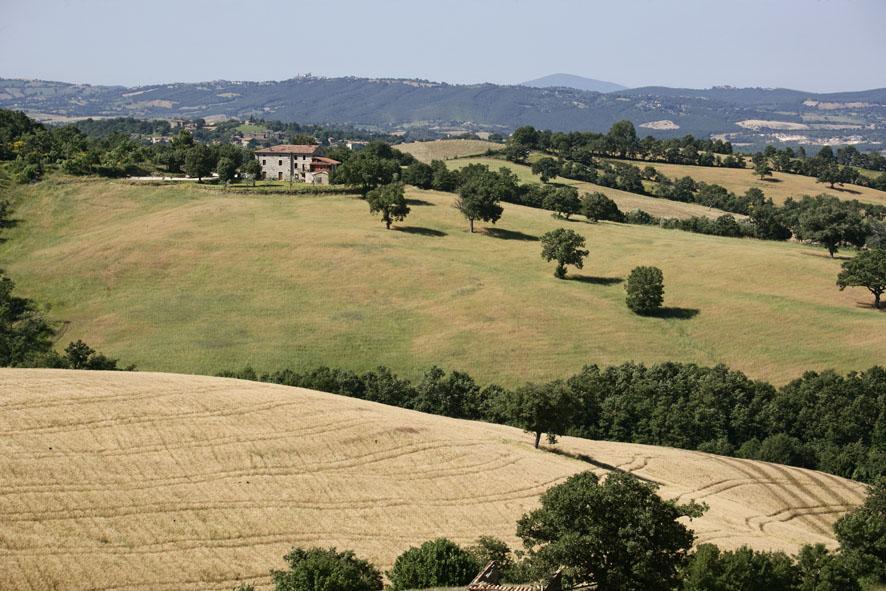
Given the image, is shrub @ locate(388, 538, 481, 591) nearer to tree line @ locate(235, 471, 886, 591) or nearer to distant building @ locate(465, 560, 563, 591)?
tree line @ locate(235, 471, 886, 591)

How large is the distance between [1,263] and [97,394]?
82.0 meters

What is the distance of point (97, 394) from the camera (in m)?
57.4

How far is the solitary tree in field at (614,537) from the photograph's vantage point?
116 feet

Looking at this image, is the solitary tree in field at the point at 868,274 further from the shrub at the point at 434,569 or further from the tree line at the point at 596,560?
the shrub at the point at 434,569

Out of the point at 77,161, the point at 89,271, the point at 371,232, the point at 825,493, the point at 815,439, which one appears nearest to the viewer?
the point at 825,493

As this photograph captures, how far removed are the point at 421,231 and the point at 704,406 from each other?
71.1 meters

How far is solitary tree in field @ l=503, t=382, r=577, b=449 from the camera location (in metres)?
64.4

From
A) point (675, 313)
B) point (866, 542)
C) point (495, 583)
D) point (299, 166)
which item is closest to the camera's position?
point (495, 583)

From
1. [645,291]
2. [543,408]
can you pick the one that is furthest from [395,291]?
[543,408]

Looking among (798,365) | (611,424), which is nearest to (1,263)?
(611,424)

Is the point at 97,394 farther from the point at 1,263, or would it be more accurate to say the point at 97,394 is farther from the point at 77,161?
the point at 77,161

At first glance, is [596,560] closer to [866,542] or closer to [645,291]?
[866,542]

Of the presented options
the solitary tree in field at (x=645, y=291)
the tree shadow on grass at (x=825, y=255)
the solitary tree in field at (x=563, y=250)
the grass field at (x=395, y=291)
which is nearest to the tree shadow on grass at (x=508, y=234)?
the grass field at (x=395, y=291)

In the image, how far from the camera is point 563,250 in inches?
4902
